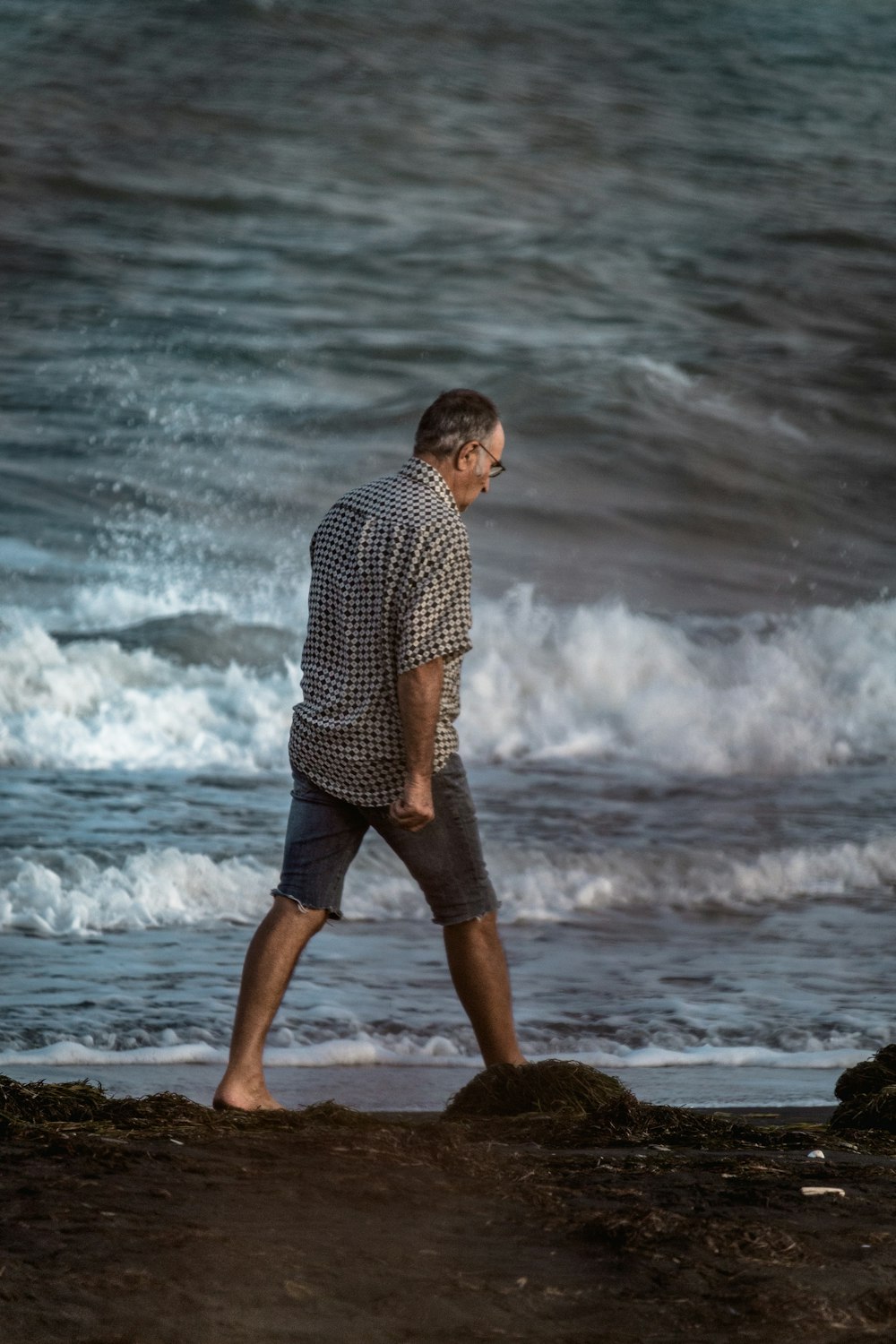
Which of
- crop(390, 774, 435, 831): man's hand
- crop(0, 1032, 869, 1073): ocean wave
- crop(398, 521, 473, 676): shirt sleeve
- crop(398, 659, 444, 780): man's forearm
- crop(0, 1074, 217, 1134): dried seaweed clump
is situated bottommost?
crop(0, 1032, 869, 1073): ocean wave

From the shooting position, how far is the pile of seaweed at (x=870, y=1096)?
2.80 metres

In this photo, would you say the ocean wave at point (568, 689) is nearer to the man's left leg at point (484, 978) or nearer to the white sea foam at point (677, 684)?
the white sea foam at point (677, 684)

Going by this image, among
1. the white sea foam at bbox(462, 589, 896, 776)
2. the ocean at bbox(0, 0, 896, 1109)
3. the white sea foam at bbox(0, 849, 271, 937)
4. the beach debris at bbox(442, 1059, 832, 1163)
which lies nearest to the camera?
the beach debris at bbox(442, 1059, 832, 1163)

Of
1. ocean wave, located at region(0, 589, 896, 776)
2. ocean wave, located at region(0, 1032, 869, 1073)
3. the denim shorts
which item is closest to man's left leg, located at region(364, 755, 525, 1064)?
the denim shorts

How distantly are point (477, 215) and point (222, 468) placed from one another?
77.7 inches

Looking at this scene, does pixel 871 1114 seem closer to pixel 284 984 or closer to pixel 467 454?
pixel 284 984

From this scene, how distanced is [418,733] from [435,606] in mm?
206

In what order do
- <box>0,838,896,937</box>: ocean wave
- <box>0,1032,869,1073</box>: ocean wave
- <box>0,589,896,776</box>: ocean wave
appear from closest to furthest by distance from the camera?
<box>0,1032,869,1073</box>: ocean wave, <box>0,838,896,937</box>: ocean wave, <box>0,589,896,776</box>: ocean wave

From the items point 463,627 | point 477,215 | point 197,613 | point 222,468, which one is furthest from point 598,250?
point 463,627

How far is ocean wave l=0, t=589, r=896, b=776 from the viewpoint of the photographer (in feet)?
28.4

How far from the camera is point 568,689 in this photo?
934 cm

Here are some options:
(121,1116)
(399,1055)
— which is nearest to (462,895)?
(121,1116)

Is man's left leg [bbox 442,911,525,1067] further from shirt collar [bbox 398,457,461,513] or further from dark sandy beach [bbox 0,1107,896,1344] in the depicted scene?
shirt collar [bbox 398,457,461,513]

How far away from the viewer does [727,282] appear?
8711mm
